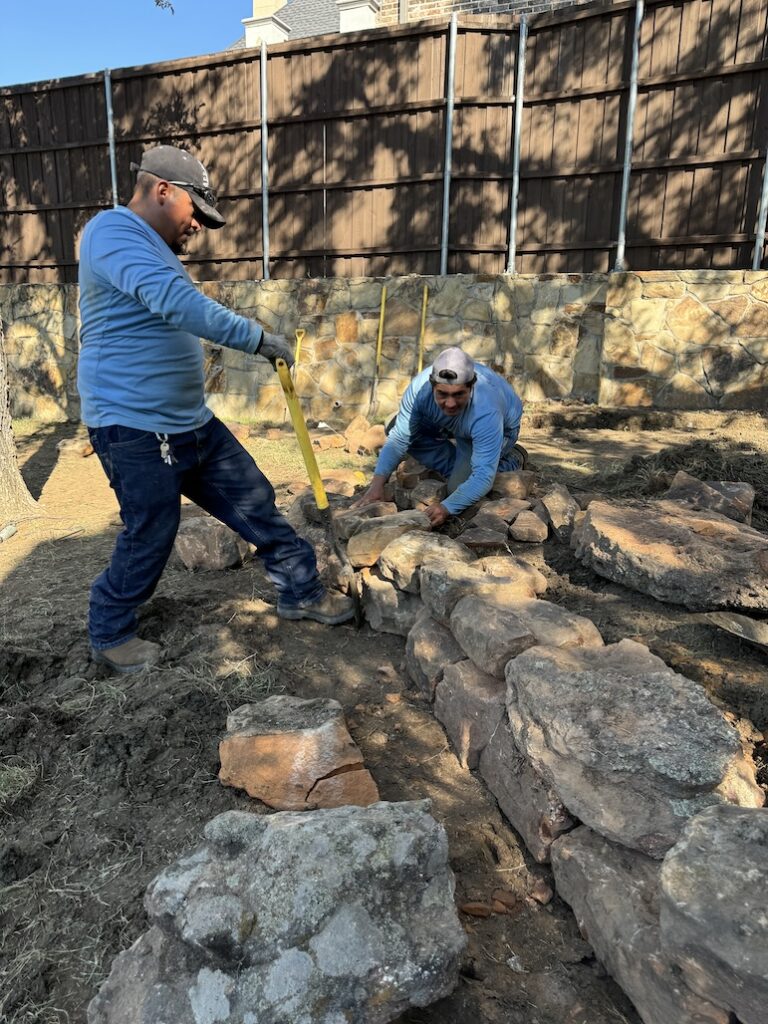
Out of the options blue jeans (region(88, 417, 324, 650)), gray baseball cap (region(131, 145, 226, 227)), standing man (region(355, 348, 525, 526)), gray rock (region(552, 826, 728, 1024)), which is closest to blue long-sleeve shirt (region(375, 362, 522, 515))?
standing man (region(355, 348, 525, 526))

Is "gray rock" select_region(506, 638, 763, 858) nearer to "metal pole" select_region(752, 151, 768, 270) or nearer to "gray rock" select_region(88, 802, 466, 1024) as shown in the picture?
"gray rock" select_region(88, 802, 466, 1024)

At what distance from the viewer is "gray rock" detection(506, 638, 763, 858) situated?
1.62 metres

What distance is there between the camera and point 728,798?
1689 millimetres

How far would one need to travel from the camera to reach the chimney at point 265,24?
16.5 metres

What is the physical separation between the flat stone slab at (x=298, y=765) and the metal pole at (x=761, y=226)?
664 cm

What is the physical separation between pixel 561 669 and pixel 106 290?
201cm

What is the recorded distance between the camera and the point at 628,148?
7.06 meters

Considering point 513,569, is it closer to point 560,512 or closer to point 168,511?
point 560,512

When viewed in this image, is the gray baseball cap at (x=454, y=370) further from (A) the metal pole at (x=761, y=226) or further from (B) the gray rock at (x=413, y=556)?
(A) the metal pole at (x=761, y=226)

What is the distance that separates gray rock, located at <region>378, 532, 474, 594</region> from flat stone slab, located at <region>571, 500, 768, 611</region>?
1.86ft

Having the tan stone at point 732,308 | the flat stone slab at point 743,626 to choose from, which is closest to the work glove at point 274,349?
the flat stone slab at point 743,626

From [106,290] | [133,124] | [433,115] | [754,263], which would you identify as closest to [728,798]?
[106,290]

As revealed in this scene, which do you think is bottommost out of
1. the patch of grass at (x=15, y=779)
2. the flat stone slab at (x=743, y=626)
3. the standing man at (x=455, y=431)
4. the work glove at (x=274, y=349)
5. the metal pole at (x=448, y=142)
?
the patch of grass at (x=15, y=779)

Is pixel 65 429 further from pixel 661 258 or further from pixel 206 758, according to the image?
pixel 206 758
